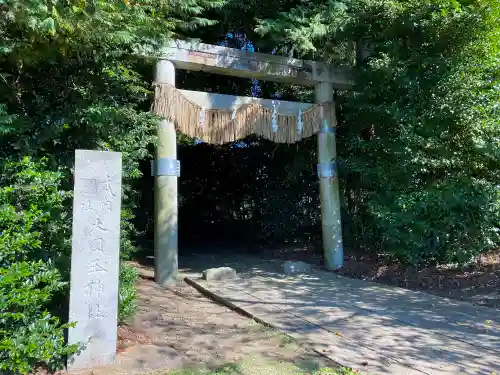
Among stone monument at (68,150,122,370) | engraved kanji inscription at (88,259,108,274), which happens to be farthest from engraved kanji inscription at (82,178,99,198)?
engraved kanji inscription at (88,259,108,274)

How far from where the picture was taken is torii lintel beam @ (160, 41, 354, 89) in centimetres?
622

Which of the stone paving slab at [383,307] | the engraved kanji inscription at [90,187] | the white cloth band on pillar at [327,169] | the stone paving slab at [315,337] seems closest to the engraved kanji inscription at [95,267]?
the engraved kanji inscription at [90,187]

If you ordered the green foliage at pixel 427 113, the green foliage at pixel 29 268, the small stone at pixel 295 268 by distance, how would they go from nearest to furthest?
the green foliage at pixel 29 268 → the green foliage at pixel 427 113 → the small stone at pixel 295 268

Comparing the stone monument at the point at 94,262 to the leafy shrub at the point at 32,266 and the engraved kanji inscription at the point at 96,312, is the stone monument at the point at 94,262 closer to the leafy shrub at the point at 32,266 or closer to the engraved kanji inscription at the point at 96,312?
the engraved kanji inscription at the point at 96,312

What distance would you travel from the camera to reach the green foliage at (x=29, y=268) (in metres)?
2.94

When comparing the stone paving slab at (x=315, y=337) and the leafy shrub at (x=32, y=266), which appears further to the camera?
the stone paving slab at (x=315, y=337)

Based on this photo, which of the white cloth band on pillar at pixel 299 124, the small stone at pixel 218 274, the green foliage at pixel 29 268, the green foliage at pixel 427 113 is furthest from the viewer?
the white cloth band on pillar at pixel 299 124

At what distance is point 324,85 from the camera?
24.3ft

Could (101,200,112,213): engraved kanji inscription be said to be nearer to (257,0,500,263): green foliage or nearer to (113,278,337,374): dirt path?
(113,278,337,374): dirt path

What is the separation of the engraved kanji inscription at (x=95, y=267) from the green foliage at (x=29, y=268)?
25 centimetres

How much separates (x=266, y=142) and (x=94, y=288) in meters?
7.63

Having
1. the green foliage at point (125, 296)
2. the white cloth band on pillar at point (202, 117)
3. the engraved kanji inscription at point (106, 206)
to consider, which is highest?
the white cloth band on pillar at point (202, 117)

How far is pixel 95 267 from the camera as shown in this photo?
3.32 metres

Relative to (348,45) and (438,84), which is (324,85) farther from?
(438,84)
